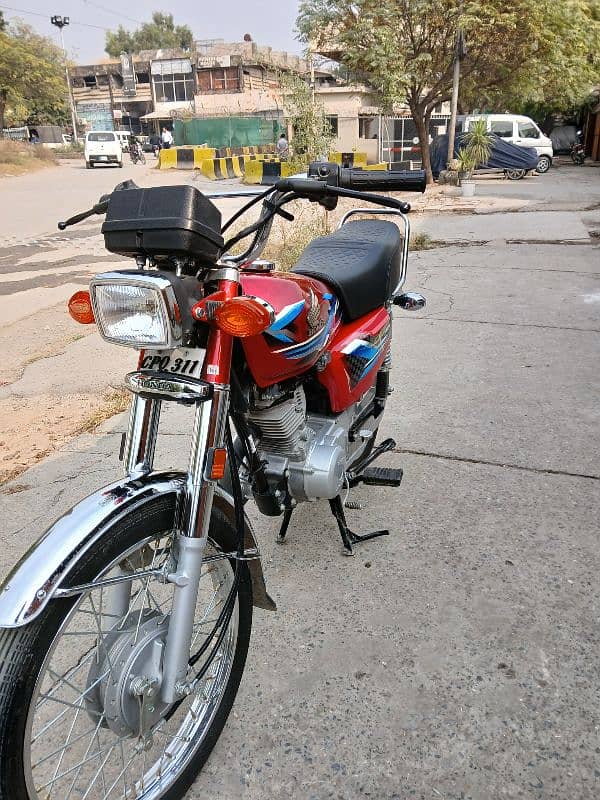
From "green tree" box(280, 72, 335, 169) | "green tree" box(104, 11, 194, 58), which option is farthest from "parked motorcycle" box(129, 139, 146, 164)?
"green tree" box(104, 11, 194, 58)

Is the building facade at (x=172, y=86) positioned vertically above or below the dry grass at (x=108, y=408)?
above

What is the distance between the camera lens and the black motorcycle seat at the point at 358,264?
2.38 m

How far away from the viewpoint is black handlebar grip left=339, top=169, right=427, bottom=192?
1789 millimetres

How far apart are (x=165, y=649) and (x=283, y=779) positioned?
54 centimetres

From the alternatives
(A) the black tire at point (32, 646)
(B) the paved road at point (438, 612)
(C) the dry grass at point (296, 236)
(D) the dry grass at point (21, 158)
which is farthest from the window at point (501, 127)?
(A) the black tire at point (32, 646)

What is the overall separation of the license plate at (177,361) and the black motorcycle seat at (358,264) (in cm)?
90

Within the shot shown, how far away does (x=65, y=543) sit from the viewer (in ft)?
4.20

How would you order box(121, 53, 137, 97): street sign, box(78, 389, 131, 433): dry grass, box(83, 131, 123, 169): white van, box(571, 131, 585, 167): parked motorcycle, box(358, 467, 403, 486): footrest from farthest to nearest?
1. box(121, 53, 137, 97): street sign
2. box(83, 131, 123, 169): white van
3. box(571, 131, 585, 167): parked motorcycle
4. box(78, 389, 131, 433): dry grass
5. box(358, 467, 403, 486): footrest

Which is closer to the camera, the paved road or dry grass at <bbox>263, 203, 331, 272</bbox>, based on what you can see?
the paved road

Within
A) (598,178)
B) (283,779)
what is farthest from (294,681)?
(598,178)

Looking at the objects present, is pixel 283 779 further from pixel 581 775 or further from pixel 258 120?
pixel 258 120

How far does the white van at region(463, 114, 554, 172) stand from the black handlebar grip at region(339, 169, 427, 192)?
21.9 m

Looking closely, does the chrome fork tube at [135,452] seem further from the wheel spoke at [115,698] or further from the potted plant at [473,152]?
the potted plant at [473,152]

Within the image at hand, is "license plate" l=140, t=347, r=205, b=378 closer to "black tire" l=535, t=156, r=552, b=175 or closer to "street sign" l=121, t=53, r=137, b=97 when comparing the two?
"black tire" l=535, t=156, r=552, b=175
